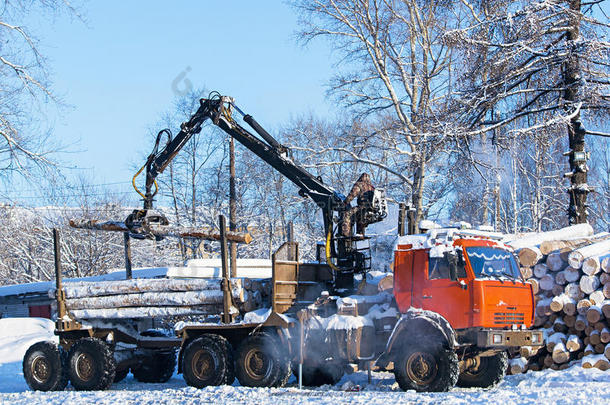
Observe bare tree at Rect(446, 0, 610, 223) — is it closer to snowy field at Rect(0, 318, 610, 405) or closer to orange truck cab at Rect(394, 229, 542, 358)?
orange truck cab at Rect(394, 229, 542, 358)

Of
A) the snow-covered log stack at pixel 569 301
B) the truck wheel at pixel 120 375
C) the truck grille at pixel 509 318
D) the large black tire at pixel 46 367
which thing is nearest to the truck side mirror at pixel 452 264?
the truck grille at pixel 509 318

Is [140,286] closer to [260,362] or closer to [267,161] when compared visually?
[260,362]

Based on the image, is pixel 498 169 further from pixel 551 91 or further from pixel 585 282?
pixel 585 282

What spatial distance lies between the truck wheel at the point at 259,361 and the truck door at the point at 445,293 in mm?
2896

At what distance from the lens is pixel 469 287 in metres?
11.8

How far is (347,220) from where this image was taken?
14711mm

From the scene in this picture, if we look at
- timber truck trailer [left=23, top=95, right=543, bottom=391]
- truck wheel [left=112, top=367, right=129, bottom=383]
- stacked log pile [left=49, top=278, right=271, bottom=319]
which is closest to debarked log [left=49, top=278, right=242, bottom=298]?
stacked log pile [left=49, top=278, right=271, bottom=319]

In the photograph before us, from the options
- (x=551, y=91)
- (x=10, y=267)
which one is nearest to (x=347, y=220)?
(x=551, y=91)

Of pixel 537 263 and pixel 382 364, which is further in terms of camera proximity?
pixel 537 263

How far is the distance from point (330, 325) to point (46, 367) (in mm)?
6485

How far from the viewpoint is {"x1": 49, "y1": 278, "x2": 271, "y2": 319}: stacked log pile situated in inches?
547

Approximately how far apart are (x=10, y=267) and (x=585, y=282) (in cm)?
4621

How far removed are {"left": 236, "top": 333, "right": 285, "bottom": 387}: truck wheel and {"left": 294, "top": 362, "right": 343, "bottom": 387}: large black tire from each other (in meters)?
0.82

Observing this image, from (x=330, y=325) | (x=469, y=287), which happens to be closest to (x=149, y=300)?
(x=330, y=325)
